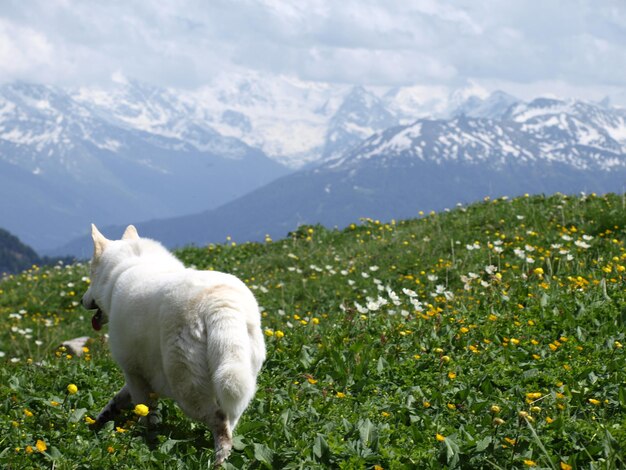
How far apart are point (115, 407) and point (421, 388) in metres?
2.80

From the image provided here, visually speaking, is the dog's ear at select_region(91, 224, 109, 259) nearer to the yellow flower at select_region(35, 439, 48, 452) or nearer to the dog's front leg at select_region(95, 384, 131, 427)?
the dog's front leg at select_region(95, 384, 131, 427)

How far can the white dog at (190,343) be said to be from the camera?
190 inches

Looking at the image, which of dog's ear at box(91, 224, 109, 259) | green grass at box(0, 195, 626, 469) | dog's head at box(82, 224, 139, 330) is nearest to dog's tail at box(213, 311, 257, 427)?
green grass at box(0, 195, 626, 469)

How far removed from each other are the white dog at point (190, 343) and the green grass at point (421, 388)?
0.91ft

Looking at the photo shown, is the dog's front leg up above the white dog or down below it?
below

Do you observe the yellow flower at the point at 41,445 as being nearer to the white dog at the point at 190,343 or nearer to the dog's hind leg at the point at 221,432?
the white dog at the point at 190,343

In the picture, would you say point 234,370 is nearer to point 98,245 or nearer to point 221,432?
point 221,432

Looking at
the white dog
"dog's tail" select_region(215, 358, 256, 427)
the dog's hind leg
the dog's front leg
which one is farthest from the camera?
the dog's front leg

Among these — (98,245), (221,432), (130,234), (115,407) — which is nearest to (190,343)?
(221,432)

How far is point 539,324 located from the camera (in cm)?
731

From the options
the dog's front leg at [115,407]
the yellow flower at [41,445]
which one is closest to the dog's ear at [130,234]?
the dog's front leg at [115,407]

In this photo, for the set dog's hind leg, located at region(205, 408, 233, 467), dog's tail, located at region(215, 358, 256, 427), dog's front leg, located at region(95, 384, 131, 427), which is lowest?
dog's front leg, located at region(95, 384, 131, 427)

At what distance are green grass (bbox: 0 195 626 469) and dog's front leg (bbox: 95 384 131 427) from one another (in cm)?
13

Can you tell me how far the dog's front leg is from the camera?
581 cm
